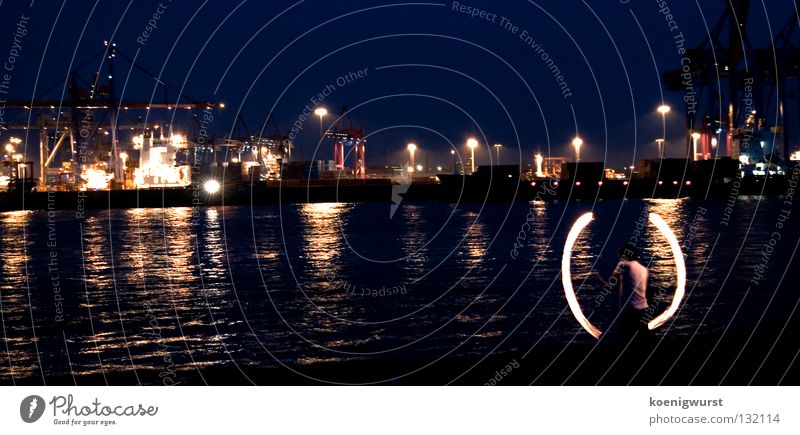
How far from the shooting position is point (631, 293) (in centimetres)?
1263

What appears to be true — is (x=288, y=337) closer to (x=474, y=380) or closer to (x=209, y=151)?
(x=474, y=380)

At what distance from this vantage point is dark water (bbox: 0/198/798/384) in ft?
58.0

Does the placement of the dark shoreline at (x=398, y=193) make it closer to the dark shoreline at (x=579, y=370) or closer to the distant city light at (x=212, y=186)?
the distant city light at (x=212, y=186)

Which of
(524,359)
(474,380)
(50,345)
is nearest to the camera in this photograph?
(474,380)

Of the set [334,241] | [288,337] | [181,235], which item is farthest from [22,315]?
[181,235]

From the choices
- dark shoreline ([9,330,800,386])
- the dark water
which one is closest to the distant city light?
the dark water

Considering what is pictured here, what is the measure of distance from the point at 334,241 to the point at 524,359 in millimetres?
38670

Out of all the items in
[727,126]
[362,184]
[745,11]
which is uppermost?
[745,11]

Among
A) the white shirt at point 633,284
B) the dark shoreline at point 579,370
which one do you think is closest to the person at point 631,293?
the white shirt at point 633,284

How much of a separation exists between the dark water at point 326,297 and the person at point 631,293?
292 centimetres

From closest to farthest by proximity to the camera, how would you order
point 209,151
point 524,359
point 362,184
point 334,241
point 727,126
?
point 524,359, point 334,241, point 727,126, point 362,184, point 209,151

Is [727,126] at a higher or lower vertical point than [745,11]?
lower

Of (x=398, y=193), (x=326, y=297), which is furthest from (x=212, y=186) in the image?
(x=326, y=297)

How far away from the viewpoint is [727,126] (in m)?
120
